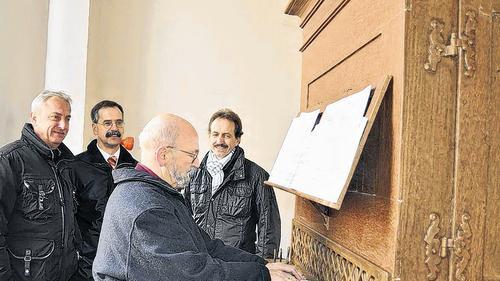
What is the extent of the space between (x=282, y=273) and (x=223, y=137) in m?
1.90

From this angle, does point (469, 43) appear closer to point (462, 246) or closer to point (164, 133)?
point (462, 246)

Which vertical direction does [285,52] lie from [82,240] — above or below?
above

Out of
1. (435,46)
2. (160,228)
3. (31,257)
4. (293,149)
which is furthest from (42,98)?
(435,46)

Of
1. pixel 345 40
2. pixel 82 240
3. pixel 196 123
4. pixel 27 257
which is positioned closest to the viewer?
pixel 345 40

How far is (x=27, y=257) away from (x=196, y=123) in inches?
107

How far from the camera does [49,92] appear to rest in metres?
3.36

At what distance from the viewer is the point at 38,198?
2947mm

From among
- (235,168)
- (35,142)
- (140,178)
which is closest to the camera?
(140,178)

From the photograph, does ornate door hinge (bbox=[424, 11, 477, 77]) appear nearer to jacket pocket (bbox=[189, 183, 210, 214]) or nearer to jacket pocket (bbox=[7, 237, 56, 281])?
jacket pocket (bbox=[7, 237, 56, 281])

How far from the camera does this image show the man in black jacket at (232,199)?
364cm

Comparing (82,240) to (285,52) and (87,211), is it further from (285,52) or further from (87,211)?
(285,52)

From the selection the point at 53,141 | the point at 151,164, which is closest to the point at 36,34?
the point at 53,141

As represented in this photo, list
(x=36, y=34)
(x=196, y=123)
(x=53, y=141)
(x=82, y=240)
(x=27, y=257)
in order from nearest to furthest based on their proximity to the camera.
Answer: (x=27, y=257) → (x=53, y=141) → (x=82, y=240) → (x=36, y=34) → (x=196, y=123)

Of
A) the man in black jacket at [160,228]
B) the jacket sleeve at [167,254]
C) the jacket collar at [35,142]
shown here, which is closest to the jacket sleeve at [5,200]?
the jacket collar at [35,142]
